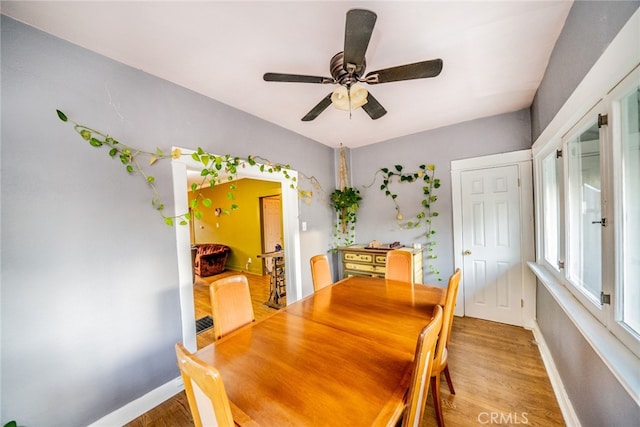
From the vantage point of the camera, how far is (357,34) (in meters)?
1.06

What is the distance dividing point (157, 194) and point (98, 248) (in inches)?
19.9

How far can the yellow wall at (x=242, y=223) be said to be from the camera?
18.0ft

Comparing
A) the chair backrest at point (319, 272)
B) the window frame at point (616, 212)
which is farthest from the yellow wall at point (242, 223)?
the window frame at point (616, 212)

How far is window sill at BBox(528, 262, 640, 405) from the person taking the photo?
77 centimetres

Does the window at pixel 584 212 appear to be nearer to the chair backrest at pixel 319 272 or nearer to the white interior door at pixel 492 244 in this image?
the white interior door at pixel 492 244

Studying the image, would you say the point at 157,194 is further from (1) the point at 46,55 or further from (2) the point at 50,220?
(1) the point at 46,55

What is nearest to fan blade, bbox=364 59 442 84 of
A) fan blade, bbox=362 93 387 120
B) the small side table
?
fan blade, bbox=362 93 387 120

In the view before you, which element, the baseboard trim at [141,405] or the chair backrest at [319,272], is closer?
the baseboard trim at [141,405]

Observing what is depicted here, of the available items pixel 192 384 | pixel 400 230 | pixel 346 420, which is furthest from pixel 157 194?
pixel 400 230

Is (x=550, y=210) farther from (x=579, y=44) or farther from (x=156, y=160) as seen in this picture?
(x=156, y=160)

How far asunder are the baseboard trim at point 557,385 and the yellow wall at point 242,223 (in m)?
4.47

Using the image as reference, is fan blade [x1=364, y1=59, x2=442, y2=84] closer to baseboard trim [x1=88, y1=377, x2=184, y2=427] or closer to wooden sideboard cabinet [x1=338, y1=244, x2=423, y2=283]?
wooden sideboard cabinet [x1=338, y1=244, x2=423, y2=283]

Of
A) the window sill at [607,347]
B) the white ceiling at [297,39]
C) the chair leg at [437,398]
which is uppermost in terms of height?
the white ceiling at [297,39]

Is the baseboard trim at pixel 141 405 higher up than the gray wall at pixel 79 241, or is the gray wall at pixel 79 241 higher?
the gray wall at pixel 79 241
